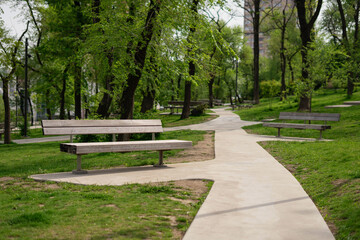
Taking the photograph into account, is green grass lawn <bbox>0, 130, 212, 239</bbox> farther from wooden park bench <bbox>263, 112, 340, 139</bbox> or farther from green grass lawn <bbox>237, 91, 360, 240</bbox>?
wooden park bench <bbox>263, 112, 340, 139</bbox>

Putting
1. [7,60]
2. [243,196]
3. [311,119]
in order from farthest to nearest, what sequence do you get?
1. [7,60]
2. [311,119]
3. [243,196]

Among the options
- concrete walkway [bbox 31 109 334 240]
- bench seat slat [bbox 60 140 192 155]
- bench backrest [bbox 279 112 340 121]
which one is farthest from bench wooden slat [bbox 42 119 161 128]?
bench backrest [bbox 279 112 340 121]

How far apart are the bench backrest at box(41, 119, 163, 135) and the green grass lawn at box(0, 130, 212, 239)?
5.74ft

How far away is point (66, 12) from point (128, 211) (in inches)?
628

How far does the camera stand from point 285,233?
15.3ft

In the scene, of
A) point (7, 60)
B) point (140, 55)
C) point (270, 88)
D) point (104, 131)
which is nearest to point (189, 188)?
point (104, 131)

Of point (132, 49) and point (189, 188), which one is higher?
point (132, 49)

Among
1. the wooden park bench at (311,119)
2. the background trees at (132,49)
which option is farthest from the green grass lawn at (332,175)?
the background trees at (132,49)

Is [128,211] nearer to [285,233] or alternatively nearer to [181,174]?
[285,233]

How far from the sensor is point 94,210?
535cm

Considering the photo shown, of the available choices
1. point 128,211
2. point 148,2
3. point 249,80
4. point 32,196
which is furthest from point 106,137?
point 249,80

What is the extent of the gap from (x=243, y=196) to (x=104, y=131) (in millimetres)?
4623

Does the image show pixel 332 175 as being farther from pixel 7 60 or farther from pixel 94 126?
pixel 7 60

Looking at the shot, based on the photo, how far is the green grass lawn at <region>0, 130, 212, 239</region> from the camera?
451cm
